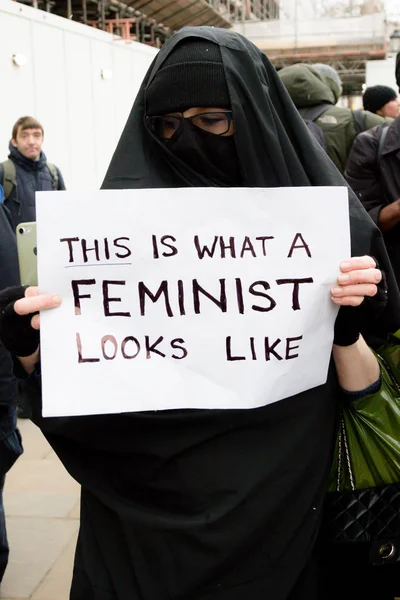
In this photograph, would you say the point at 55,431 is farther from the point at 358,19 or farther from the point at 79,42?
the point at 358,19

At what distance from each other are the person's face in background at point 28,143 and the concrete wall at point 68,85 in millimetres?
1804

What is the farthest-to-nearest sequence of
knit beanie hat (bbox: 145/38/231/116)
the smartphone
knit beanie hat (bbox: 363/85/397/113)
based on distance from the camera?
knit beanie hat (bbox: 363/85/397/113), the smartphone, knit beanie hat (bbox: 145/38/231/116)

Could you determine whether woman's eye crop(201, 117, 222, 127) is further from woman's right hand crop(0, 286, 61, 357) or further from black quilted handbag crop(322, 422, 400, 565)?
black quilted handbag crop(322, 422, 400, 565)

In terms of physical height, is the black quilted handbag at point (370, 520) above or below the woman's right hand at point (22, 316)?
below

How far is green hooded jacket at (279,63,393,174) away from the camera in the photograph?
411cm

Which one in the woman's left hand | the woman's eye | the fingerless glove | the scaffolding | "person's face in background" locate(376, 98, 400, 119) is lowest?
the fingerless glove

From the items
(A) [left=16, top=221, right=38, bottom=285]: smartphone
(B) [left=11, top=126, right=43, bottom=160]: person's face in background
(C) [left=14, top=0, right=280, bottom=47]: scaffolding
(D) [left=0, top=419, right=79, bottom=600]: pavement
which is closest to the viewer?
(A) [left=16, top=221, right=38, bottom=285]: smartphone

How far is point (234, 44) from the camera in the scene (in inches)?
57.6

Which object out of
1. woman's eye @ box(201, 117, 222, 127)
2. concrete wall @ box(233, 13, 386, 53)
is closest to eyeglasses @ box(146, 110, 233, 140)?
woman's eye @ box(201, 117, 222, 127)

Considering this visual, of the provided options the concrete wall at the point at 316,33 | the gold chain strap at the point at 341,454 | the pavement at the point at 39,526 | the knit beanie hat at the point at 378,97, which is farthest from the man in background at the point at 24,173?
the concrete wall at the point at 316,33

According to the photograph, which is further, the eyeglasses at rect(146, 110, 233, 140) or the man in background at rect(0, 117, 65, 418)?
the man in background at rect(0, 117, 65, 418)

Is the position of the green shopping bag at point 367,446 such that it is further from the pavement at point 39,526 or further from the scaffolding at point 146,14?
the scaffolding at point 146,14

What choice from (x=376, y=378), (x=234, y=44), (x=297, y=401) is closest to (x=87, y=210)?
(x=234, y=44)

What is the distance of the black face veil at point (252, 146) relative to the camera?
143 centimetres
